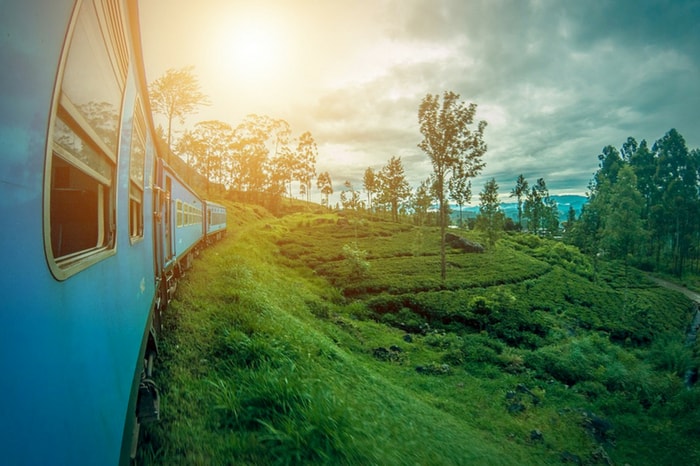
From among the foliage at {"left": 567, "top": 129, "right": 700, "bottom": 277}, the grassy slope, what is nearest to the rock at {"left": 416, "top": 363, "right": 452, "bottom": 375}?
the grassy slope

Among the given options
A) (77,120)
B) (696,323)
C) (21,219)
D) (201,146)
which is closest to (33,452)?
(21,219)

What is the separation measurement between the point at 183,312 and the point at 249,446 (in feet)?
14.0

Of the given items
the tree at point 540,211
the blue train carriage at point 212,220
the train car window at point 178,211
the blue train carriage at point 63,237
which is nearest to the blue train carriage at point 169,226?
the train car window at point 178,211

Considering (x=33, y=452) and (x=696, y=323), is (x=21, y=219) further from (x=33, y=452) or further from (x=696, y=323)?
(x=696, y=323)

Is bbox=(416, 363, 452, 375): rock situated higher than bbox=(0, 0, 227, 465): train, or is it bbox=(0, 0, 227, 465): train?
bbox=(0, 0, 227, 465): train

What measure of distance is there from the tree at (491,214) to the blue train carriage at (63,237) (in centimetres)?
3218

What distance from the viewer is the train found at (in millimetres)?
830

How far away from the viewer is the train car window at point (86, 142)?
4.13 ft

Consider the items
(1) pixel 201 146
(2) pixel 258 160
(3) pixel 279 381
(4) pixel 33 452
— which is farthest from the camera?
(2) pixel 258 160

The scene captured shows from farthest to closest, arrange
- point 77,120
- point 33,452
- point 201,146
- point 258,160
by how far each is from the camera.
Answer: point 258,160 < point 201,146 < point 77,120 < point 33,452

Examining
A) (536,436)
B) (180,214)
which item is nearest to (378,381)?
(536,436)

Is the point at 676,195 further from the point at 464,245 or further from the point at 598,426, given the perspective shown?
the point at 598,426

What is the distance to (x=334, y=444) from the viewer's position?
316 cm

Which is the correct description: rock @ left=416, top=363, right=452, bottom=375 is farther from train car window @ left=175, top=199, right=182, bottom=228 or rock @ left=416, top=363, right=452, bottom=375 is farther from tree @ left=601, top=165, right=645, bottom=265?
tree @ left=601, top=165, right=645, bottom=265
